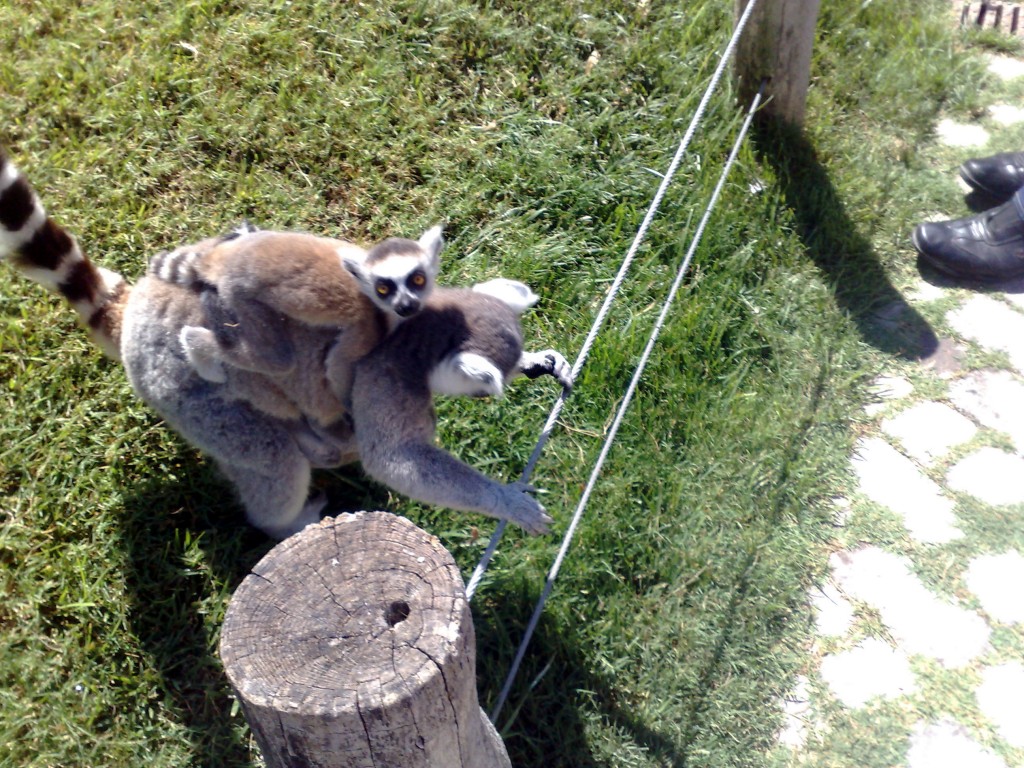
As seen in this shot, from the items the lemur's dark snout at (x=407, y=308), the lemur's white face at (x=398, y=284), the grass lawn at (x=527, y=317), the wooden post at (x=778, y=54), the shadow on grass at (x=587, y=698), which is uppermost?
the wooden post at (x=778, y=54)

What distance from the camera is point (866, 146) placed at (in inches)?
191

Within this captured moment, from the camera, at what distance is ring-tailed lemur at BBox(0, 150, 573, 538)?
8.84ft

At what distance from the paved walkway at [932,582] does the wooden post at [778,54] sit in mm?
1401

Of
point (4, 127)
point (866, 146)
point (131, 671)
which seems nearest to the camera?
point (131, 671)

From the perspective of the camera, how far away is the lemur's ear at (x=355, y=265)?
9.25 feet

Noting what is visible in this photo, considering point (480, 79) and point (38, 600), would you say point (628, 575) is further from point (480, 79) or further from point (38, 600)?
point (480, 79)

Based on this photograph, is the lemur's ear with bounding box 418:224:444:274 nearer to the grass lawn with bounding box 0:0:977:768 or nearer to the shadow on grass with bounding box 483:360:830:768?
the grass lawn with bounding box 0:0:977:768

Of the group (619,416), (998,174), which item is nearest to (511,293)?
(619,416)

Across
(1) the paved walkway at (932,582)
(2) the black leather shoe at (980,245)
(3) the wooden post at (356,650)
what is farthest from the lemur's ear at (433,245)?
(2) the black leather shoe at (980,245)

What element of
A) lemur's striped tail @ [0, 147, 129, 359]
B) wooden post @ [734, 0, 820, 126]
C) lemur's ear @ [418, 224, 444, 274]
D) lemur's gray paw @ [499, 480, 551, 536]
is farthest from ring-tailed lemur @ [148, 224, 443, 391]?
wooden post @ [734, 0, 820, 126]

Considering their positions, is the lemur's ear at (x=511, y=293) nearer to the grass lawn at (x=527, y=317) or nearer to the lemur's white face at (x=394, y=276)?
the lemur's white face at (x=394, y=276)

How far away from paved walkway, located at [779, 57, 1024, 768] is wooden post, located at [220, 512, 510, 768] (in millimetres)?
1728

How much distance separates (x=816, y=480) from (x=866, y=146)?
7.46 ft

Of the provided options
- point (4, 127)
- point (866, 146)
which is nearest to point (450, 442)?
point (4, 127)
